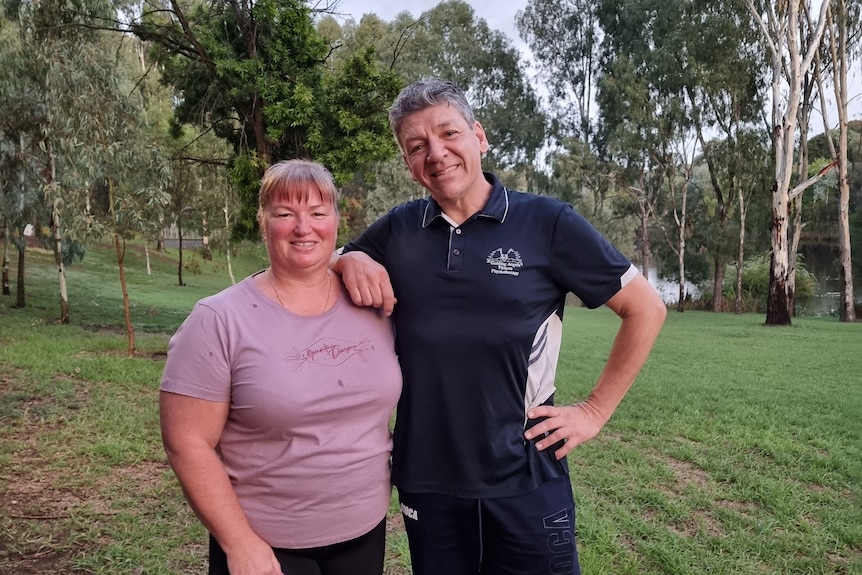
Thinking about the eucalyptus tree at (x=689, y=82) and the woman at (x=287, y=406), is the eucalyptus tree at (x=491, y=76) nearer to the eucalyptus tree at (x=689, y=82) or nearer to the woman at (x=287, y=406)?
the eucalyptus tree at (x=689, y=82)

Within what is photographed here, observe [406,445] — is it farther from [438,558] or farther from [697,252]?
[697,252]

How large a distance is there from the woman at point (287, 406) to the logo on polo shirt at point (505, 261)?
12.4 inches

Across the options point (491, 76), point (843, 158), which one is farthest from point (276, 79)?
point (491, 76)

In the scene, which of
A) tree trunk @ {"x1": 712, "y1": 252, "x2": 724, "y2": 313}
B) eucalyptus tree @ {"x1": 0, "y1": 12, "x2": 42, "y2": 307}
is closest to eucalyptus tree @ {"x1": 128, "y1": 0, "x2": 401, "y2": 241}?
eucalyptus tree @ {"x1": 0, "y1": 12, "x2": 42, "y2": 307}

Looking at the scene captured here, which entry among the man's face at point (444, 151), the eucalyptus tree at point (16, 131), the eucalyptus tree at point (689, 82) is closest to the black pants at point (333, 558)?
the man's face at point (444, 151)

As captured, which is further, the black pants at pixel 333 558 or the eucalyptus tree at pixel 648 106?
the eucalyptus tree at pixel 648 106

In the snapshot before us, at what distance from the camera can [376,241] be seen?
5.86 feet

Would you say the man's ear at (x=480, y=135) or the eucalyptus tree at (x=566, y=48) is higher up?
the eucalyptus tree at (x=566, y=48)

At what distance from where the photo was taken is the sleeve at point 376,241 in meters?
1.77

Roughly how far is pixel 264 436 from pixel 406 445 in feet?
1.26

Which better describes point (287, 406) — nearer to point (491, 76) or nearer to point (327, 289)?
point (327, 289)

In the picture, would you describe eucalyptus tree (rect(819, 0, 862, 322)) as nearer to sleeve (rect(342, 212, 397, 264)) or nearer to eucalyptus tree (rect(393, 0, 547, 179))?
eucalyptus tree (rect(393, 0, 547, 179))

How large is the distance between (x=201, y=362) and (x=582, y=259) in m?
0.92

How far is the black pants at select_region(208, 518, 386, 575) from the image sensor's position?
4.73ft
